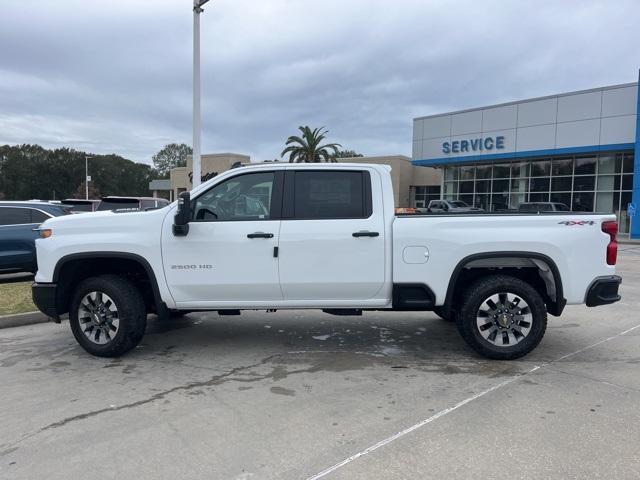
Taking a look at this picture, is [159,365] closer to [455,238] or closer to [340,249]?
[340,249]

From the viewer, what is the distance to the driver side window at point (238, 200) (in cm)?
541

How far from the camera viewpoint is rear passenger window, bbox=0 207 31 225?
10352mm

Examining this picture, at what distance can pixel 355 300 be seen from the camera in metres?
5.39

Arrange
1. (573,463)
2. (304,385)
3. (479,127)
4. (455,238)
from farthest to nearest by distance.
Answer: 1. (479,127)
2. (455,238)
3. (304,385)
4. (573,463)

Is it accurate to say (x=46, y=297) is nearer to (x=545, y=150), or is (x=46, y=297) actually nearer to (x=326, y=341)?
(x=326, y=341)

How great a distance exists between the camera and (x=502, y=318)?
5324 millimetres

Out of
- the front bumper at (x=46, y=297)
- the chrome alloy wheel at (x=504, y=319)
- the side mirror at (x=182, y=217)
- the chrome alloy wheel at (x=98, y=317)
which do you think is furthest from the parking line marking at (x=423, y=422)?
the front bumper at (x=46, y=297)

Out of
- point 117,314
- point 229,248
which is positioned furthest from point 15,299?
point 229,248

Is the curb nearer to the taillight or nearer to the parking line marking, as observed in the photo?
the parking line marking

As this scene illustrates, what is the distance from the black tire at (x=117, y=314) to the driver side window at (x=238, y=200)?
1093mm

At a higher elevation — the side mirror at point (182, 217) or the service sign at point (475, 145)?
the service sign at point (475, 145)

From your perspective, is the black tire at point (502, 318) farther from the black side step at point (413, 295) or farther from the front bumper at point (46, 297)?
the front bumper at point (46, 297)

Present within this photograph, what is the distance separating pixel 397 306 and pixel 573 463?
234 cm

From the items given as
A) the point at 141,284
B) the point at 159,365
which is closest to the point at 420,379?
the point at 159,365
